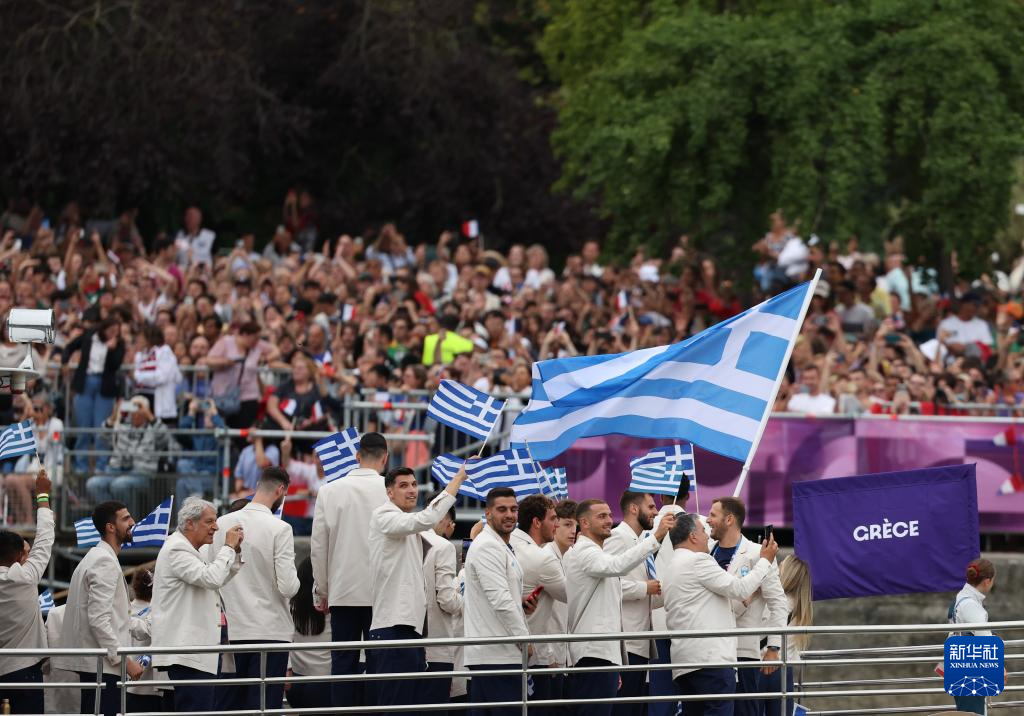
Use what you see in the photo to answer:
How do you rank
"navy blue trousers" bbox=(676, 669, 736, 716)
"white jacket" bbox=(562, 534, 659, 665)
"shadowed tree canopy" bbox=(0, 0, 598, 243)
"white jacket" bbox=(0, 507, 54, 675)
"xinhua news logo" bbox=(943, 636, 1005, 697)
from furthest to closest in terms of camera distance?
"shadowed tree canopy" bbox=(0, 0, 598, 243) < "white jacket" bbox=(0, 507, 54, 675) < "navy blue trousers" bbox=(676, 669, 736, 716) < "white jacket" bbox=(562, 534, 659, 665) < "xinhua news logo" bbox=(943, 636, 1005, 697)

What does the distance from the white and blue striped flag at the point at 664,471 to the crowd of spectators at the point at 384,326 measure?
5.29 metres

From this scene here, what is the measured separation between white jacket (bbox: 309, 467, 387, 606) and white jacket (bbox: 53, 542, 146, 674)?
1344mm

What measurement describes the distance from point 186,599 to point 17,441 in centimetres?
211

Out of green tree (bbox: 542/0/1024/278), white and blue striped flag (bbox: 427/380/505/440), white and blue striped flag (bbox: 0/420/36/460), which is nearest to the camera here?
white and blue striped flag (bbox: 0/420/36/460)

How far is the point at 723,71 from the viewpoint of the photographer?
2536cm

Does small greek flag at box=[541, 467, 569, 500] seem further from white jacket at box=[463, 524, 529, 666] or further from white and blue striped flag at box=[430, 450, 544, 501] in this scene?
white jacket at box=[463, 524, 529, 666]

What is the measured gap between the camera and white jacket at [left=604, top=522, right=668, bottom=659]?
15.3 m

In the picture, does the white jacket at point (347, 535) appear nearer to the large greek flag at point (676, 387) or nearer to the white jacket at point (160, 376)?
the large greek flag at point (676, 387)

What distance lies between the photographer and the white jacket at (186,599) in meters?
14.6

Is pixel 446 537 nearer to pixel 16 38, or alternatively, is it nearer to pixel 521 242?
pixel 16 38

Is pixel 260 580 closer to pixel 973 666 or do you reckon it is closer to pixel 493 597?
pixel 493 597

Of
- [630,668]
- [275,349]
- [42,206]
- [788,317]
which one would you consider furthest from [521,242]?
[630,668]

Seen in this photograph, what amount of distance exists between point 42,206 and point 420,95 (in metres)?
5.70

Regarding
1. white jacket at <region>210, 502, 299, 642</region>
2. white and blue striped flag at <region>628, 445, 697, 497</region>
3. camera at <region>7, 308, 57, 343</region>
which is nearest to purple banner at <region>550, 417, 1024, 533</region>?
white and blue striped flag at <region>628, 445, 697, 497</region>
